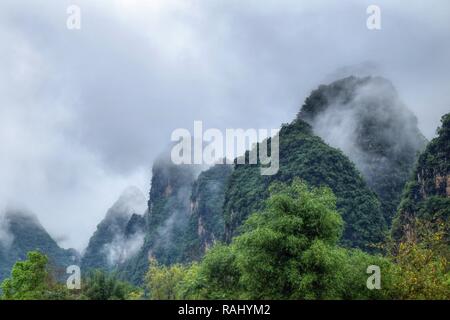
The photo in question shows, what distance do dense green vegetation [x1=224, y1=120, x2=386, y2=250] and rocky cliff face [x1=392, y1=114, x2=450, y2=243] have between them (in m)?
4.23

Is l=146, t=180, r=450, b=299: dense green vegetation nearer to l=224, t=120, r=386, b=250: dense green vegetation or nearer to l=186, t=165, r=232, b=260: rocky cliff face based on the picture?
l=224, t=120, r=386, b=250: dense green vegetation

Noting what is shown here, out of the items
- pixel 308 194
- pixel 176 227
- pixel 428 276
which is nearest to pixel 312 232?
pixel 308 194

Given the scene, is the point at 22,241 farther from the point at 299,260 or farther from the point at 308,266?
the point at 308,266

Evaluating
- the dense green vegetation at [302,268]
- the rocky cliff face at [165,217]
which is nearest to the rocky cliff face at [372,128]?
the rocky cliff face at [165,217]

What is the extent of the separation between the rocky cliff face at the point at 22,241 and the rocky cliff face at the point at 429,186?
102927 mm

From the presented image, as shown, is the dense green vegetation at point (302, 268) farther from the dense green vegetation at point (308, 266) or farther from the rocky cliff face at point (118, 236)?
the rocky cliff face at point (118, 236)

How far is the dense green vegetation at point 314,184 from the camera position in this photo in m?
59.5

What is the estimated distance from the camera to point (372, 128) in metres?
84.9

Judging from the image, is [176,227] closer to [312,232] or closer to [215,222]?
[215,222]

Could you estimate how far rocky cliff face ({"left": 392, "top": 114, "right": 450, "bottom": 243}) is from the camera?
52.4 metres

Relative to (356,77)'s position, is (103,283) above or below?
below

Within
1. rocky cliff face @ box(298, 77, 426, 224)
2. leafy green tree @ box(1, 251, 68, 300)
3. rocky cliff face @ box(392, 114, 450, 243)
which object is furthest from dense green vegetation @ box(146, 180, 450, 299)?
rocky cliff face @ box(298, 77, 426, 224)
